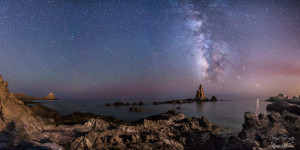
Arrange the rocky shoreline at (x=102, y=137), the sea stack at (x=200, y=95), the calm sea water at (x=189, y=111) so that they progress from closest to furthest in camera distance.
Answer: the rocky shoreline at (x=102, y=137)
the calm sea water at (x=189, y=111)
the sea stack at (x=200, y=95)

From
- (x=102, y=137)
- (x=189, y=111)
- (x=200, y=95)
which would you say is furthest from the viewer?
(x=200, y=95)

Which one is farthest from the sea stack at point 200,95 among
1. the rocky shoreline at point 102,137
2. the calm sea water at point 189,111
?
the rocky shoreline at point 102,137

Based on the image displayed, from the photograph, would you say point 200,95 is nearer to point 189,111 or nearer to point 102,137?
point 189,111

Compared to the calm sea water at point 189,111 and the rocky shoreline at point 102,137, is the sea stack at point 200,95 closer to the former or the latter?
the calm sea water at point 189,111

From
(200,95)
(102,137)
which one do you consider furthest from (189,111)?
(200,95)

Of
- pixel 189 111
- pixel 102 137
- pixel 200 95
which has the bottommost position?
pixel 189 111

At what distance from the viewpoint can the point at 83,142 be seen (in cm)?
911

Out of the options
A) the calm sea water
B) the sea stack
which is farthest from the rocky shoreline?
the sea stack

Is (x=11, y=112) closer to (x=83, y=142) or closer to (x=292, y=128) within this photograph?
(x=83, y=142)

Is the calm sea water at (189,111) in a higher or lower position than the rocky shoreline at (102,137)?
lower

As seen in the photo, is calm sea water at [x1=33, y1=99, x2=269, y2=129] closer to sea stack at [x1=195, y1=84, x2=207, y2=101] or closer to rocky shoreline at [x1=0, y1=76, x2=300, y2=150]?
rocky shoreline at [x1=0, y1=76, x2=300, y2=150]

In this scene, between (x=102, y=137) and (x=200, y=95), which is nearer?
(x=102, y=137)

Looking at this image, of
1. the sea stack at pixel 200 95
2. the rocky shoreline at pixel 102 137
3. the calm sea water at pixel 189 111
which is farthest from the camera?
the sea stack at pixel 200 95

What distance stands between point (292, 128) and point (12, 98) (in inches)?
1051
